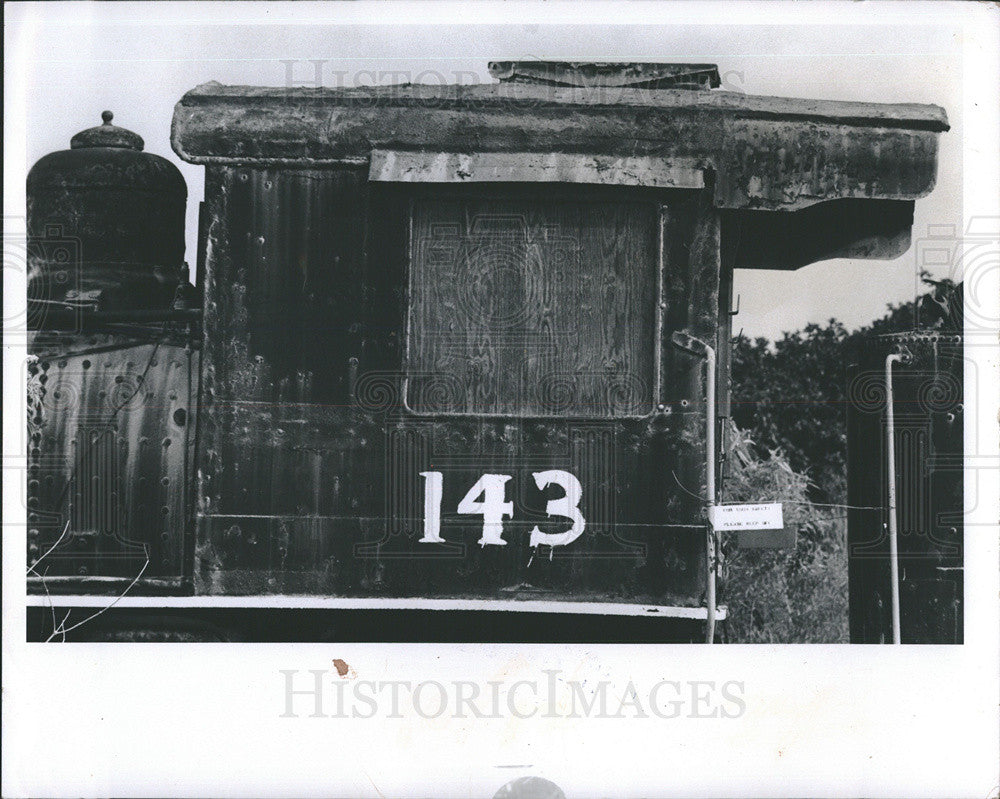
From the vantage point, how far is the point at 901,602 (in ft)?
12.3

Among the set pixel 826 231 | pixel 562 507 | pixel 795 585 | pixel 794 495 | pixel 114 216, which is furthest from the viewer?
pixel 794 495

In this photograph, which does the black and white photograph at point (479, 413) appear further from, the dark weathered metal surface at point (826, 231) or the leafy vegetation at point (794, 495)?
the leafy vegetation at point (794, 495)

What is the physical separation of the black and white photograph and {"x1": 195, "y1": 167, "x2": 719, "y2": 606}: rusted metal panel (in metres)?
0.01

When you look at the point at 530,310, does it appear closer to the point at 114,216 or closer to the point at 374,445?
the point at 374,445

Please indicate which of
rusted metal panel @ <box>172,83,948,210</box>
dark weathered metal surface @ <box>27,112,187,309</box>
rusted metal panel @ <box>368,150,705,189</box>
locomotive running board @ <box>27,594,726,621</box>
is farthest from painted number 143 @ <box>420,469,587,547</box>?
dark weathered metal surface @ <box>27,112,187,309</box>

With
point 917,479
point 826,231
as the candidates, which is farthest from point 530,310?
point 917,479

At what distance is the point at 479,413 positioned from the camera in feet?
11.2

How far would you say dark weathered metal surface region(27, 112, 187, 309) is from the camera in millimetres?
3771

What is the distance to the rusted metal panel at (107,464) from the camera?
3465 mm

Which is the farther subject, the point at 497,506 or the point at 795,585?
the point at 795,585

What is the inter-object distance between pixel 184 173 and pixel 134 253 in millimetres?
345

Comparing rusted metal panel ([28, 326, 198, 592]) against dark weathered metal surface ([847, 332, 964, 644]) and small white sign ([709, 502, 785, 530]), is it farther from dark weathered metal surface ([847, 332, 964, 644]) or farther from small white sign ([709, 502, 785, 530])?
dark weathered metal surface ([847, 332, 964, 644])

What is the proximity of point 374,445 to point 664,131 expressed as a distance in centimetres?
140

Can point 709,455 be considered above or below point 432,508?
above
